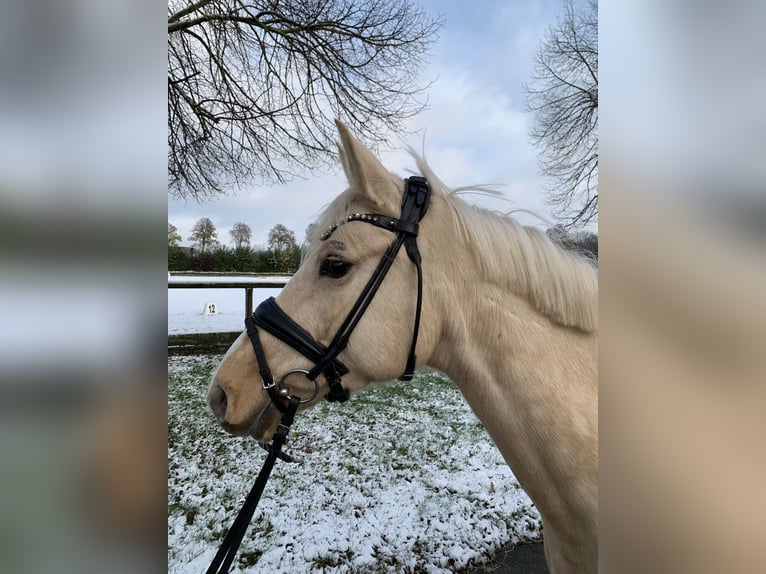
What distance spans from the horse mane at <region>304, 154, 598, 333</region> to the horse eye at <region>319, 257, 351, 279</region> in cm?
17

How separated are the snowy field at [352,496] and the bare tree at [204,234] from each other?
250cm

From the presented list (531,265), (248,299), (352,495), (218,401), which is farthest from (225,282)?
(531,265)

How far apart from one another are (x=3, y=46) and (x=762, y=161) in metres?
0.92

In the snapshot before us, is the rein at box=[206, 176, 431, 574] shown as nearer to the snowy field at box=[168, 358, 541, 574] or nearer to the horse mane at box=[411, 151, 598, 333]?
the horse mane at box=[411, 151, 598, 333]

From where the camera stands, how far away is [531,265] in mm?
1245

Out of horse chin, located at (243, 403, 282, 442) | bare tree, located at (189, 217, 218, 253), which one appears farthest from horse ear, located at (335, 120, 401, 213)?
bare tree, located at (189, 217, 218, 253)

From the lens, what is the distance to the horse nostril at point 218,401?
1.26 m

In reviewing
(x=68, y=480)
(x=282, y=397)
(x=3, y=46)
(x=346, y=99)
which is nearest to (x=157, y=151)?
(x=3, y=46)

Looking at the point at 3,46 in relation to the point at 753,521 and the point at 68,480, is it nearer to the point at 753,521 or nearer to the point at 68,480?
the point at 68,480

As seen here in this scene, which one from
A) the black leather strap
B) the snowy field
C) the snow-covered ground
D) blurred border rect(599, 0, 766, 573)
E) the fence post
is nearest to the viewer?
blurred border rect(599, 0, 766, 573)

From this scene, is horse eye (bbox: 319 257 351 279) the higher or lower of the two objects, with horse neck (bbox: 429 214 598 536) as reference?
higher

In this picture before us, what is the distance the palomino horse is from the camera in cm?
119

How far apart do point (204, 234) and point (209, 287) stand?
5.77ft

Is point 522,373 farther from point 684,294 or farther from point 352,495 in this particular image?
point 352,495
